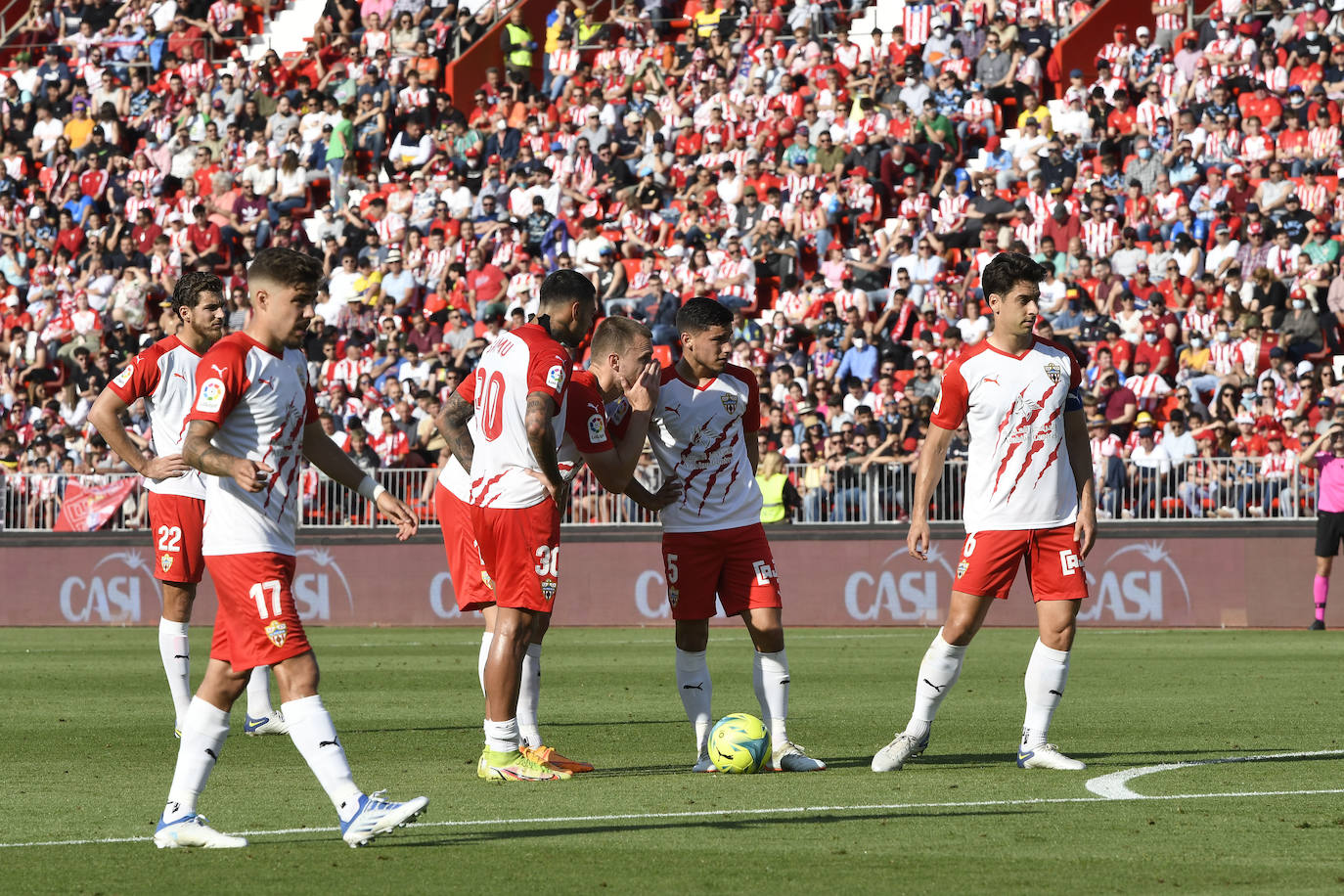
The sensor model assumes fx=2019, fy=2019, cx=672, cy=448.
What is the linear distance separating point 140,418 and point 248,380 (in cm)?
2153

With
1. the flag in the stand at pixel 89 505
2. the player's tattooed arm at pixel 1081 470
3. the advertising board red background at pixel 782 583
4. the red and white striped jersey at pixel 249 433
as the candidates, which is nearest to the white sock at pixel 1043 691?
the player's tattooed arm at pixel 1081 470

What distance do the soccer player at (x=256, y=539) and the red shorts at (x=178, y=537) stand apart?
3.89 meters

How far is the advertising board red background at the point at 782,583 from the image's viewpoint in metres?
22.6

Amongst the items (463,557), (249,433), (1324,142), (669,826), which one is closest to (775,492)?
(1324,142)

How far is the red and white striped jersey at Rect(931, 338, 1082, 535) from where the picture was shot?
371 inches

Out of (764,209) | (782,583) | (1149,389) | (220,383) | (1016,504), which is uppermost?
(764,209)

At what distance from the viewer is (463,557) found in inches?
412

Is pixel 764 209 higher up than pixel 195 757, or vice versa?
pixel 764 209

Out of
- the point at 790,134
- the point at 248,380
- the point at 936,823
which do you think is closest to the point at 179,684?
the point at 248,380

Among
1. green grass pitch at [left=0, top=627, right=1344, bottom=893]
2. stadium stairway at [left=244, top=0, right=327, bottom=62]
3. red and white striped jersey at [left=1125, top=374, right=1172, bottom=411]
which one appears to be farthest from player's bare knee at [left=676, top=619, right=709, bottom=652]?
stadium stairway at [left=244, top=0, right=327, bottom=62]

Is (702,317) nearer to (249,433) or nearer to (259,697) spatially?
(249,433)

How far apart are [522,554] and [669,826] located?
1792mm

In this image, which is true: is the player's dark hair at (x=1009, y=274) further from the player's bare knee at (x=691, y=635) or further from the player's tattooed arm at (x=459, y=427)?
the player's tattooed arm at (x=459, y=427)

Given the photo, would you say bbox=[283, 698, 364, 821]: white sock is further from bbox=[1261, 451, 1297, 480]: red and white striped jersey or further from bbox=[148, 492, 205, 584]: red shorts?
bbox=[1261, 451, 1297, 480]: red and white striped jersey
